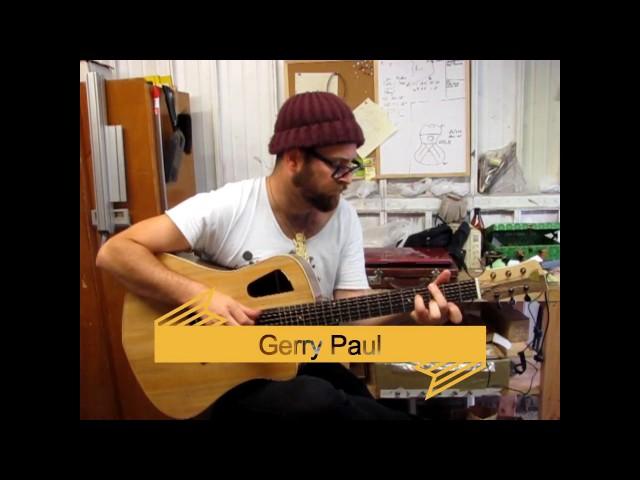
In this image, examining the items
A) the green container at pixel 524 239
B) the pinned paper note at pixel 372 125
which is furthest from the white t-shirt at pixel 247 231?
the green container at pixel 524 239

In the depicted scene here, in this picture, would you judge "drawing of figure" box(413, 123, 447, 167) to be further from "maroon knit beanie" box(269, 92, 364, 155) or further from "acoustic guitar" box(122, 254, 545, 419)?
"acoustic guitar" box(122, 254, 545, 419)

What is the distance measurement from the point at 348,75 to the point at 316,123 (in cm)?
12

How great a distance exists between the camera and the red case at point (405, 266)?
1.05 meters

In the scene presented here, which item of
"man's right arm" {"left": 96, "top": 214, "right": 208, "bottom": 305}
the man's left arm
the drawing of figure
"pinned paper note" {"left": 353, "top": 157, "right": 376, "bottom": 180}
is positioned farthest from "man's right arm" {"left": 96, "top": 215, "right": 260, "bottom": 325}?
the drawing of figure

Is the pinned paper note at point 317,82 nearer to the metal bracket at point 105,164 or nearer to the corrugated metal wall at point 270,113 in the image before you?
the corrugated metal wall at point 270,113

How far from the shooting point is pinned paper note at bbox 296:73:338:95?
3.15 ft

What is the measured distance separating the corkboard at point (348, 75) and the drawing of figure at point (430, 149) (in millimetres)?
141

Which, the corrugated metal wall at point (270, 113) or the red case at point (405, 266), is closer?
the corrugated metal wall at point (270, 113)

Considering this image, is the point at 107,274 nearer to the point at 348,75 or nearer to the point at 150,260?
the point at 150,260

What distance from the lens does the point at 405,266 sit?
3.51ft

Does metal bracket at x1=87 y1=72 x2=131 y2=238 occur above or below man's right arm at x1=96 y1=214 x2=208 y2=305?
above

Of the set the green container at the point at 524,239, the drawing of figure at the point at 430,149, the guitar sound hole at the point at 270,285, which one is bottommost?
the guitar sound hole at the point at 270,285

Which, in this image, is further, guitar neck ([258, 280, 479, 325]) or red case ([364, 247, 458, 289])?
red case ([364, 247, 458, 289])
